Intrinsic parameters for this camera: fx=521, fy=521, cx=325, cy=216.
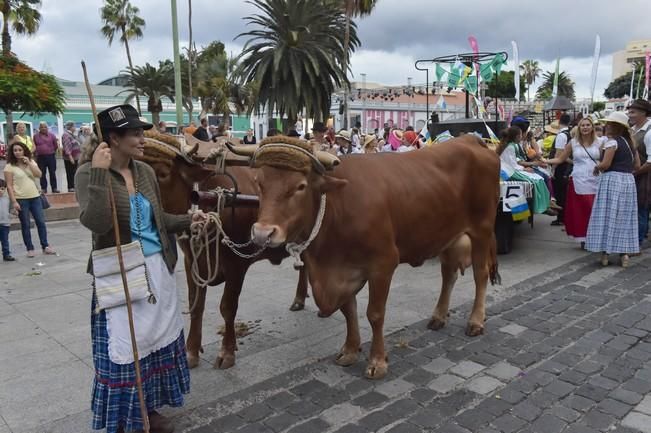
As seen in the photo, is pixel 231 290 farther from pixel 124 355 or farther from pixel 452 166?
pixel 452 166

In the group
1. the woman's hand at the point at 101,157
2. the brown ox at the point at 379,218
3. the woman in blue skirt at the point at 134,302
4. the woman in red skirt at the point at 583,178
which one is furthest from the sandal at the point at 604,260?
the woman's hand at the point at 101,157

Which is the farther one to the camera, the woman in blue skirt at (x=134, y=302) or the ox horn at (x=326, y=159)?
the ox horn at (x=326, y=159)

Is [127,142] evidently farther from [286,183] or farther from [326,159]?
[326,159]

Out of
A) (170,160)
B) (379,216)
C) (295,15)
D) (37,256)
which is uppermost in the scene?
(295,15)

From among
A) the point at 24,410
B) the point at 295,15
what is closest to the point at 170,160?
the point at 24,410

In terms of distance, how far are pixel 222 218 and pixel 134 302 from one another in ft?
3.53

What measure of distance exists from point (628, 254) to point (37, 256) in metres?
8.33

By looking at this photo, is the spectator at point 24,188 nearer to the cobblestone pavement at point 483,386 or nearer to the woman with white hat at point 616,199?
the cobblestone pavement at point 483,386

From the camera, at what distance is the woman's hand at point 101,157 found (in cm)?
245

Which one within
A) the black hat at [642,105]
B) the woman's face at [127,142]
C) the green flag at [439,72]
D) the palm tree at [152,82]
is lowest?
the woman's face at [127,142]

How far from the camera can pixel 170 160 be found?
3.38 meters

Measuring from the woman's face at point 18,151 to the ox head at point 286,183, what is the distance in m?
5.97

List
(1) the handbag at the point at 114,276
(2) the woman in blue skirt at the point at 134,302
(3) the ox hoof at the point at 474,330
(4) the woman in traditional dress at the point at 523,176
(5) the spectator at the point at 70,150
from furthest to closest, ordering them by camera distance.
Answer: (5) the spectator at the point at 70,150
(4) the woman in traditional dress at the point at 523,176
(3) the ox hoof at the point at 474,330
(1) the handbag at the point at 114,276
(2) the woman in blue skirt at the point at 134,302

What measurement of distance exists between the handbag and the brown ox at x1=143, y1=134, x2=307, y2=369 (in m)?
0.82
